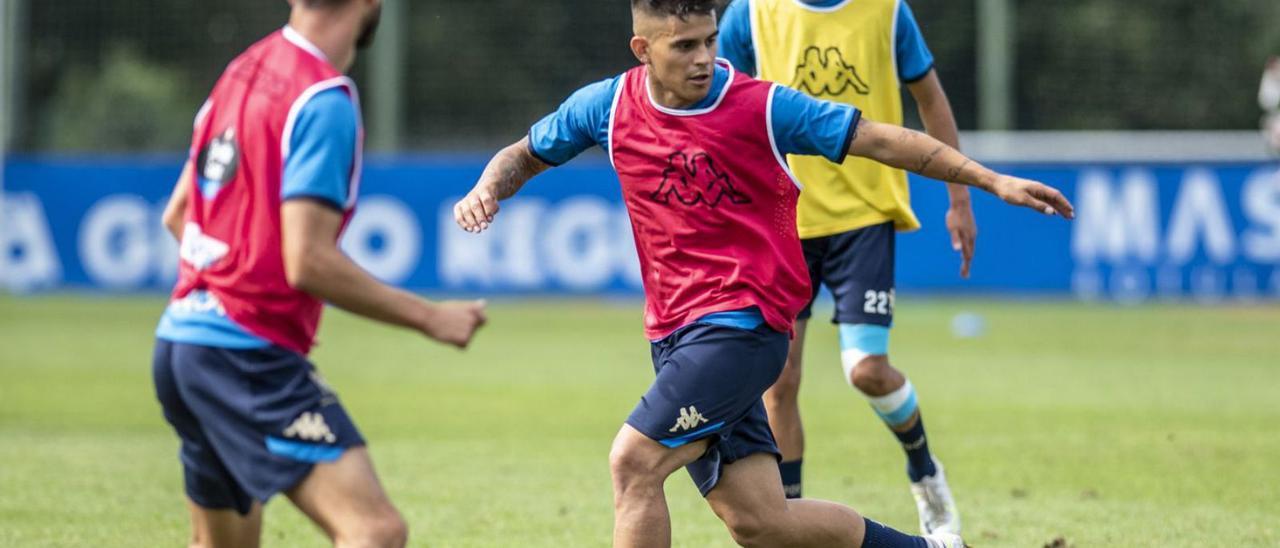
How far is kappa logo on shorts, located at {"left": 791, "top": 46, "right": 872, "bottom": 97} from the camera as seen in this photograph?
7480 millimetres

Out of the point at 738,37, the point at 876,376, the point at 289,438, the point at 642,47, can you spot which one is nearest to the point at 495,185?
the point at 642,47

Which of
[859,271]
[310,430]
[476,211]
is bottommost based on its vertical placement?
[310,430]

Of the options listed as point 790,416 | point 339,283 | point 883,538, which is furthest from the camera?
point 790,416

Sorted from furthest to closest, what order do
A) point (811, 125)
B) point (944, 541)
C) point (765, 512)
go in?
point (944, 541) < point (765, 512) < point (811, 125)

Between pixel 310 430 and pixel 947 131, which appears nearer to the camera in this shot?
pixel 310 430

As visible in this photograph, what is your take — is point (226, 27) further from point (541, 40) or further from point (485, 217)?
point (485, 217)

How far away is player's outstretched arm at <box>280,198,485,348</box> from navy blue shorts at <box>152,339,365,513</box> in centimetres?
27

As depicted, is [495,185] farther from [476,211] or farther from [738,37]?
[738,37]

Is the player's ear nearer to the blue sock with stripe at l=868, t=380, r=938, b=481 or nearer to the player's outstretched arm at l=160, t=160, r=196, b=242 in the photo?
the player's outstretched arm at l=160, t=160, r=196, b=242

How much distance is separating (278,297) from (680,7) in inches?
64.7

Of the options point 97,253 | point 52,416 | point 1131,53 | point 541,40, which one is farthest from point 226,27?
point 52,416

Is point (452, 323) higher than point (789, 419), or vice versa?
point (452, 323)

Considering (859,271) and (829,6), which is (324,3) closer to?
(829,6)

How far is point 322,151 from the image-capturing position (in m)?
4.45
